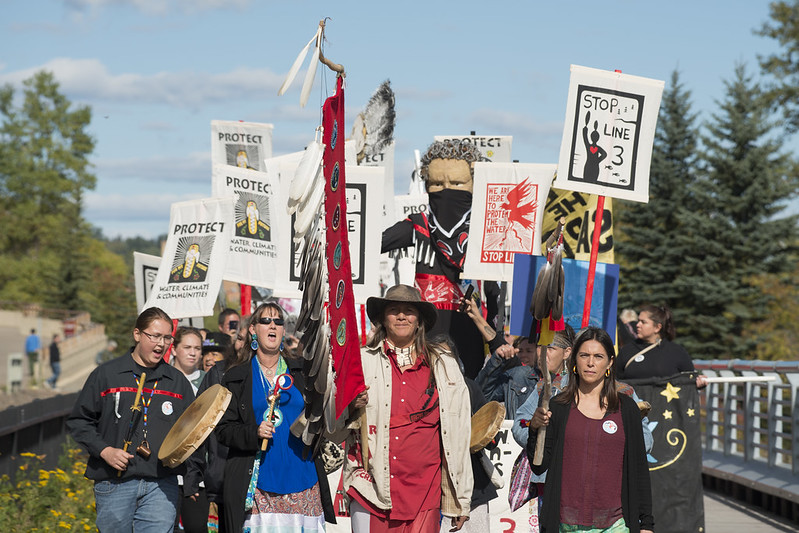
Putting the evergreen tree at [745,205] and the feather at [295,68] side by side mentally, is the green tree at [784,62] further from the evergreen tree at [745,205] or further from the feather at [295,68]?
the feather at [295,68]

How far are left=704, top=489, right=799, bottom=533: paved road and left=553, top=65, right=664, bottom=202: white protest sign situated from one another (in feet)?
15.5

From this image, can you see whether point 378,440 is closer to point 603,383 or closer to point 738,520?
point 603,383

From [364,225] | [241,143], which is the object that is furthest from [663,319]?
[241,143]

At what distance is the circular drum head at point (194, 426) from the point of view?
664cm

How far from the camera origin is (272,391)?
6.77 metres

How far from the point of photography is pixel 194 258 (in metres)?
12.0

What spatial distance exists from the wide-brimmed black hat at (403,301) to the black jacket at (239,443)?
0.65 m

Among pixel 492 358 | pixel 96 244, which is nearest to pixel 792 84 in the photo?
pixel 492 358

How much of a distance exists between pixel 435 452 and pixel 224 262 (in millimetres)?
6286

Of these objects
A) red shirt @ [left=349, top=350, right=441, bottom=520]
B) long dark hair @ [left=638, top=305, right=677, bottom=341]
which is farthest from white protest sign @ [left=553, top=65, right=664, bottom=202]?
red shirt @ [left=349, top=350, right=441, bottom=520]

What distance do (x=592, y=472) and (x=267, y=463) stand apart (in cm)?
176

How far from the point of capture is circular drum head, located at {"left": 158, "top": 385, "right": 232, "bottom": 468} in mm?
6637

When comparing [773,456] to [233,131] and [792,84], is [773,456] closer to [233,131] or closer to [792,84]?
[233,131]

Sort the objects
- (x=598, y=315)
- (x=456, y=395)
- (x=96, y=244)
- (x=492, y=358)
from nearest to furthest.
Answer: (x=456, y=395) → (x=492, y=358) → (x=598, y=315) → (x=96, y=244)
